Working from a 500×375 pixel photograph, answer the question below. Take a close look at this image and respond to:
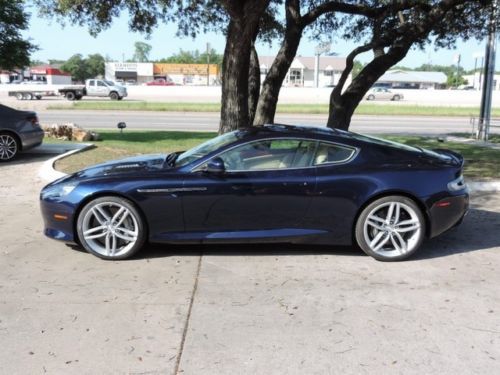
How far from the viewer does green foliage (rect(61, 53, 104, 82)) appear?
116 meters

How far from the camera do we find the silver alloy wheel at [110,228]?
204 inches

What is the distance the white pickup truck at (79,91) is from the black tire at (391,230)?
4276 centimetres

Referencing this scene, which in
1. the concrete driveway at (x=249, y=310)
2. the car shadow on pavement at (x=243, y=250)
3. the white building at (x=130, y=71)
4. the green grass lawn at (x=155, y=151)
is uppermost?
the white building at (x=130, y=71)

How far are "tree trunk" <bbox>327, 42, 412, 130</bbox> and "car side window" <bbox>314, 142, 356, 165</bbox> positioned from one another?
19.8 feet

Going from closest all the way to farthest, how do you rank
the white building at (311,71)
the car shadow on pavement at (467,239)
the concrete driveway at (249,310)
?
the concrete driveway at (249,310) < the car shadow on pavement at (467,239) < the white building at (311,71)

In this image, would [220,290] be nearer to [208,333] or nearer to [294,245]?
[208,333]

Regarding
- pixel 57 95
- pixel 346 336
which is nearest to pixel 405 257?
pixel 346 336

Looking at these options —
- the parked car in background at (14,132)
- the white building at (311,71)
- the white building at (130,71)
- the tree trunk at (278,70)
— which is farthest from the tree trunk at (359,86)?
the white building at (311,71)

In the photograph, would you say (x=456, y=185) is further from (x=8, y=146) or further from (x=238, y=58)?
(x=8, y=146)

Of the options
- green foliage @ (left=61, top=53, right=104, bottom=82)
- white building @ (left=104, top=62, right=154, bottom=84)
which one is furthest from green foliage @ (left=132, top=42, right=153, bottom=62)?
white building @ (left=104, top=62, right=154, bottom=84)

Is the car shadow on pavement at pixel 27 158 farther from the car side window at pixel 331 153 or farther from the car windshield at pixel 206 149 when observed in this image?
the car side window at pixel 331 153

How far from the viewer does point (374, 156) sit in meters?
5.33

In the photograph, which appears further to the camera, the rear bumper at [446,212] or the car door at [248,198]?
the rear bumper at [446,212]

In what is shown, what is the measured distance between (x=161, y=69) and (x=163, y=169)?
95897mm
